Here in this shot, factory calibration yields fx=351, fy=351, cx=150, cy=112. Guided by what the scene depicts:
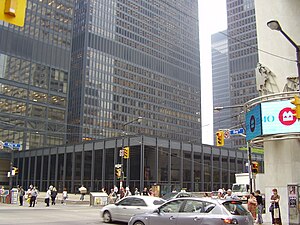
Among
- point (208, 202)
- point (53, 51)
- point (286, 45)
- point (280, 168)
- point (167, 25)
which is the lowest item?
point (208, 202)

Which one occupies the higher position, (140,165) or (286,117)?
(286,117)

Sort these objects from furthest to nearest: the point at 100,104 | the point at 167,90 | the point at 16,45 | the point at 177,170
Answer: the point at 167,90
the point at 100,104
the point at 16,45
the point at 177,170

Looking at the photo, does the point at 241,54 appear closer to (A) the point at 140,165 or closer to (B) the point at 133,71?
(B) the point at 133,71

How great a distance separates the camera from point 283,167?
61.4 feet

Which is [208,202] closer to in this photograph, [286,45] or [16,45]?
[286,45]

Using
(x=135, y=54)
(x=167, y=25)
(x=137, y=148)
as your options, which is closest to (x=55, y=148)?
(x=137, y=148)

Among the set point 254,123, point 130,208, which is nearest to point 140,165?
point 254,123

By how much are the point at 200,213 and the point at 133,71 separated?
11921 cm

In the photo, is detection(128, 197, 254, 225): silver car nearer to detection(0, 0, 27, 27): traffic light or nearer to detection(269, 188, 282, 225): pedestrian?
detection(269, 188, 282, 225): pedestrian

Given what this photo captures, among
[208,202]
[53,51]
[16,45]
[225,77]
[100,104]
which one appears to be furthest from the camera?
[225,77]

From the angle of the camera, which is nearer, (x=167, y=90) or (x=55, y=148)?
(x=55, y=148)

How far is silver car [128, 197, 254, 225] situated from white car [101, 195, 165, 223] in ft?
15.5

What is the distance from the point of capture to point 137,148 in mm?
46500

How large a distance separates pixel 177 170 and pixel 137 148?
292 inches
